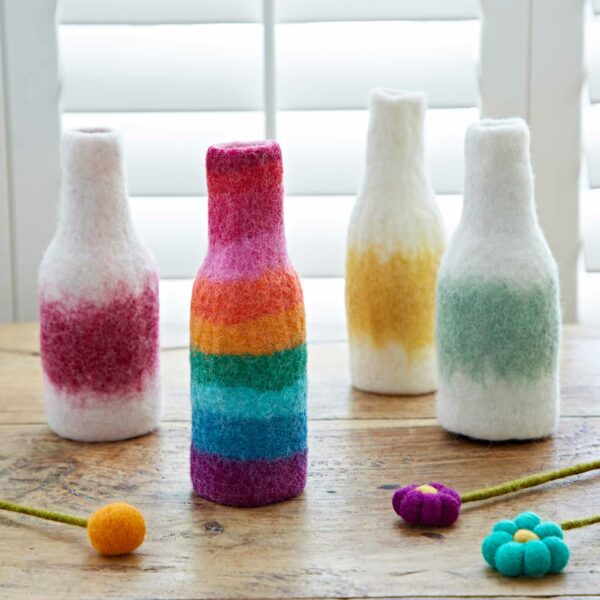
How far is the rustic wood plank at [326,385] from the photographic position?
3.14 feet

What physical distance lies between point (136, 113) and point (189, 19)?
0.11 metres

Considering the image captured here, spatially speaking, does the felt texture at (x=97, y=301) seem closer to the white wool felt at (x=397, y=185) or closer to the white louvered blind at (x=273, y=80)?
the white wool felt at (x=397, y=185)

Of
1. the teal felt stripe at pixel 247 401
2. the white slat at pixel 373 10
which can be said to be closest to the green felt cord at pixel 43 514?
the teal felt stripe at pixel 247 401

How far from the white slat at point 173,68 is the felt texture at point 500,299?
0.39 meters

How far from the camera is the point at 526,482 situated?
785 mm

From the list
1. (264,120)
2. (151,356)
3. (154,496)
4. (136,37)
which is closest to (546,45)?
(264,120)

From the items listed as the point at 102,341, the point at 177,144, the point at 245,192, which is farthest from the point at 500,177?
the point at 177,144

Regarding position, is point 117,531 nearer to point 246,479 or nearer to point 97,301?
point 246,479

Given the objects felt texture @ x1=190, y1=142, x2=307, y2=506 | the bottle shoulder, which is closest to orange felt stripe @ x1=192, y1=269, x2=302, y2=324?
felt texture @ x1=190, y1=142, x2=307, y2=506

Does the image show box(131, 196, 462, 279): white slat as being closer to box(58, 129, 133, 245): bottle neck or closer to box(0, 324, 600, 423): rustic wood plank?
box(0, 324, 600, 423): rustic wood plank

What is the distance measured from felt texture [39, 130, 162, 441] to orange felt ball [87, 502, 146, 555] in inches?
7.4

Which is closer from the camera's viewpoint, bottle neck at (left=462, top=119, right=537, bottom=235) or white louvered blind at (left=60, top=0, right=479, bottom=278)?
bottle neck at (left=462, top=119, right=537, bottom=235)

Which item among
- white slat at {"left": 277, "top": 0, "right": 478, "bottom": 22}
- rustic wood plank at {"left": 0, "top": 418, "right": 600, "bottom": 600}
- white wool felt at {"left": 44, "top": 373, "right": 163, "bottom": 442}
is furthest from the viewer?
white slat at {"left": 277, "top": 0, "right": 478, "bottom": 22}

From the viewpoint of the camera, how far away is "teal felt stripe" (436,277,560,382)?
849mm
